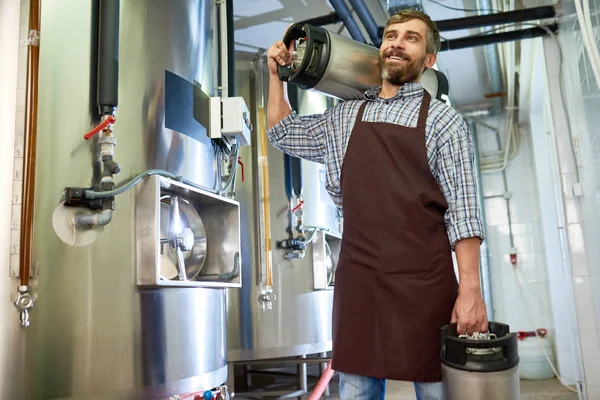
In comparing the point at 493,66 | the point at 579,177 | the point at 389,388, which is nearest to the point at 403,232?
the point at 579,177

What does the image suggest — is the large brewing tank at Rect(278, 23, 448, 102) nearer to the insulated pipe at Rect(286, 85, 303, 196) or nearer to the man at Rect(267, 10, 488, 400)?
the man at Rect(267, 10, 488, 400)

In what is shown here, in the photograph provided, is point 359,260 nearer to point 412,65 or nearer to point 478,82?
point 412,65

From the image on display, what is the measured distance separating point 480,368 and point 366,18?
2.69 meters

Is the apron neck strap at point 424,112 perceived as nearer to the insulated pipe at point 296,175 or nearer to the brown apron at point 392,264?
the brown apron at point 392,264

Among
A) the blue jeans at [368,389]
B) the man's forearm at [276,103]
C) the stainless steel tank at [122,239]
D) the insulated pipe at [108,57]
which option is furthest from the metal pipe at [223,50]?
the blue jeans at [368,389]

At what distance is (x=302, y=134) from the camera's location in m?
1.60

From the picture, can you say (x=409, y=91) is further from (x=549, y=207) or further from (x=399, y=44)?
(x=549, y=207)

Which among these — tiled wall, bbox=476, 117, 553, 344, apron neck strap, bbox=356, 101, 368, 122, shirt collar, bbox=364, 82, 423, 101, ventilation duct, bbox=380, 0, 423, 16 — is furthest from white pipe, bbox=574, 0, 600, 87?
tiled wall, bbox=476, 117, 553, 344

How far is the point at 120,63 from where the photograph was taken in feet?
5.81

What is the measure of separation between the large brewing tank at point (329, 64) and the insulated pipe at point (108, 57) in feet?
1.66

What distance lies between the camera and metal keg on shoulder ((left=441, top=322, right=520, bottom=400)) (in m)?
1.19

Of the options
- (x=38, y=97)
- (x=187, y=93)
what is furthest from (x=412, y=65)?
(x=38, y=97)

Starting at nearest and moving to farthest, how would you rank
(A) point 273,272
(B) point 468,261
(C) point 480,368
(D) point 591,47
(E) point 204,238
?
(C) point 480,368 < (B) point 468,261 < (D) point 591,47 < (E) point 204,238 < (A) point 273,272

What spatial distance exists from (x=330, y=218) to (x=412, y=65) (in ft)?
8.47
